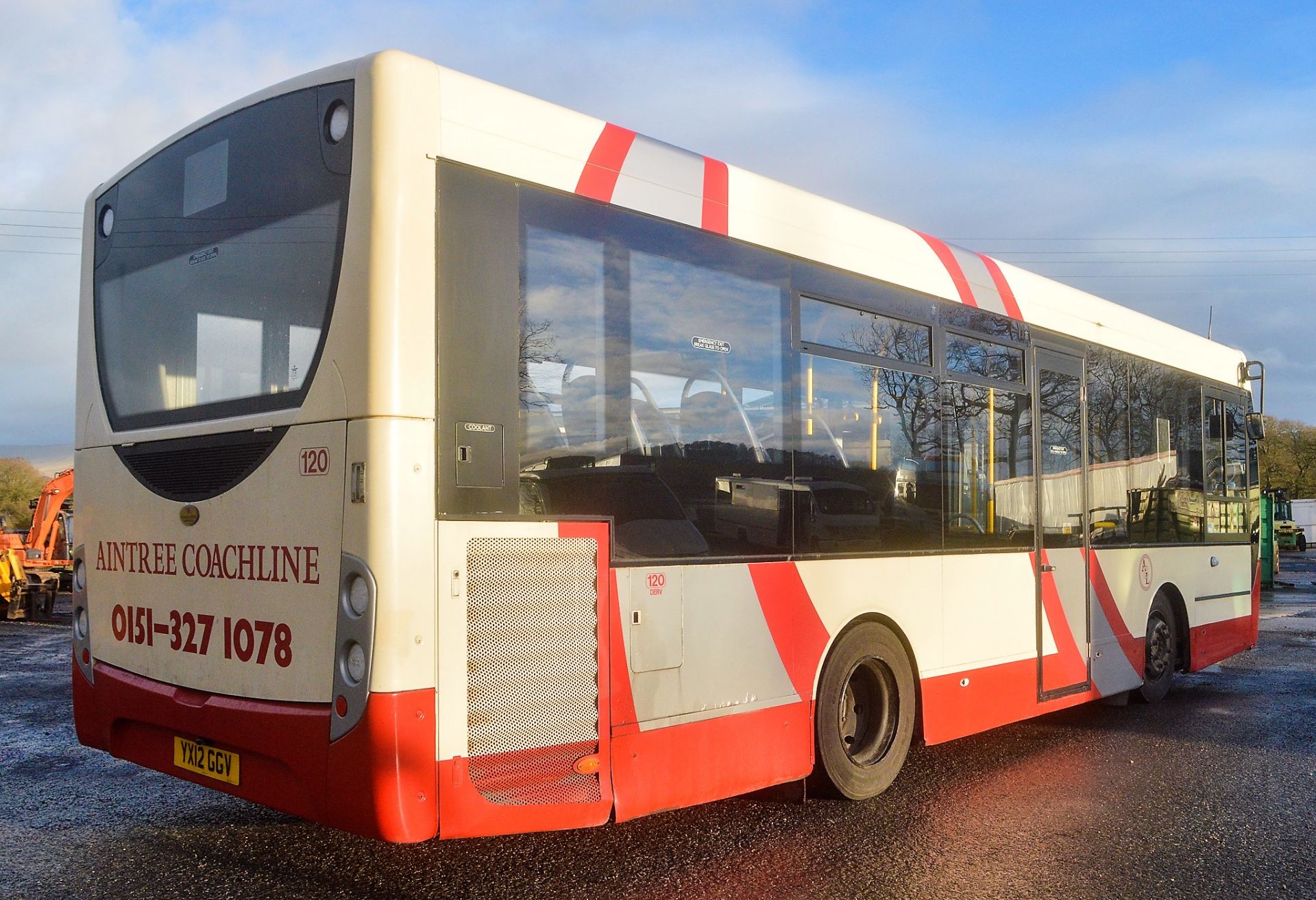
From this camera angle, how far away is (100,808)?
19.9 ft

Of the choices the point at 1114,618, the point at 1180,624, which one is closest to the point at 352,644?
the point at 1114,618

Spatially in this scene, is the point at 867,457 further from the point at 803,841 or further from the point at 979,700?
the point at 803,841

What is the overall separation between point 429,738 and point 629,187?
99.0 inches

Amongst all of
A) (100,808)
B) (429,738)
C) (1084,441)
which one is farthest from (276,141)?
(1084,441)

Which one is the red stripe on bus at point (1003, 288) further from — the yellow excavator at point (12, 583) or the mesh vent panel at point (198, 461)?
the yellow excavator at point (12, 583)

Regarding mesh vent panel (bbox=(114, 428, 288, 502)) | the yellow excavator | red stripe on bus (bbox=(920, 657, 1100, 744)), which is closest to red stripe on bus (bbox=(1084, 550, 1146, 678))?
red stripe on bus (bbox=(920, 657, 1100, 744))

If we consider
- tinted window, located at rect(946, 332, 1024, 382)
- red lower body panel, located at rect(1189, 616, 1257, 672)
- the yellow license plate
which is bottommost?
red lower body panel, located at rect(1189, 616, 1257, 672)

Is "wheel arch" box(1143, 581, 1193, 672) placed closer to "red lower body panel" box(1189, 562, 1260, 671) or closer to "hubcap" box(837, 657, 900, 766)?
"red lower body panel" box(1189, 562, 1260, 671)

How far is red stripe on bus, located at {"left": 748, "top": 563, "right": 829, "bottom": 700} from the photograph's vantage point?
550cm

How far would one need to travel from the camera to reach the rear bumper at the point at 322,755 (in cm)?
397

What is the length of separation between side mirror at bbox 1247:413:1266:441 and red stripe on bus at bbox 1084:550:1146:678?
11.5 ft

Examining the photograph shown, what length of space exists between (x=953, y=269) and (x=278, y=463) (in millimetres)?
4686

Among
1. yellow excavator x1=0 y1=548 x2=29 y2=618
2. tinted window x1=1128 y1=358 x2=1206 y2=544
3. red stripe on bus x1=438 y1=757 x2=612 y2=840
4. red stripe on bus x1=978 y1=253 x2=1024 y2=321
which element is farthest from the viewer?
yellow excavator x1=0 y1=548 x2=29 y2=618

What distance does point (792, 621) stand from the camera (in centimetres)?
565
